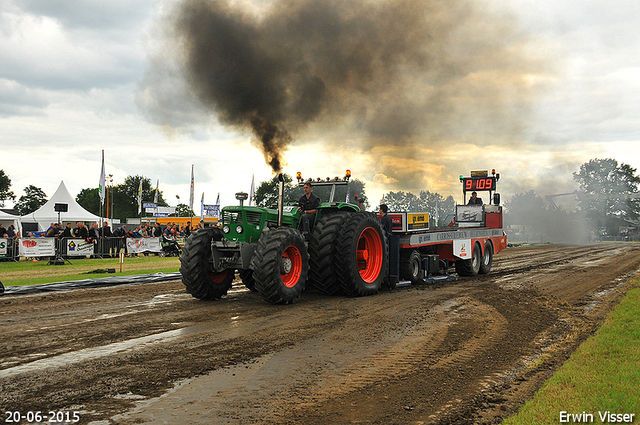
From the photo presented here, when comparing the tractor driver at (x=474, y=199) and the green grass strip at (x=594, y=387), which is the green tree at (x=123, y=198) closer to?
the tractor driver at (x=474, y=199)

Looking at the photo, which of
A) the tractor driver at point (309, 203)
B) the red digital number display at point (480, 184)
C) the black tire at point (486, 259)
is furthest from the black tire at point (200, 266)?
the red digital number display at point (480, 184)

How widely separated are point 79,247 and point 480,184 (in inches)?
670

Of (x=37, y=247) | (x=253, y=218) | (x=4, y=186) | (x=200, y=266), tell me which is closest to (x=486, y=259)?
(x=253, y=218)

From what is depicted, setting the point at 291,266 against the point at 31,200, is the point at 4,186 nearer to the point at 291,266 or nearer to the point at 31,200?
the point at 31,200

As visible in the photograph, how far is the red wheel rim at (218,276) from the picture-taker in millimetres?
9562

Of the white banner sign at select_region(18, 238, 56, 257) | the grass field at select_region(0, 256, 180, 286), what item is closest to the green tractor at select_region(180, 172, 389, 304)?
the grass field at select_region(0, 256, 180, 286)

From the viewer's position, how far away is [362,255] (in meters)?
11.0

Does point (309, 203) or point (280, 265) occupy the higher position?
point (309, 203)

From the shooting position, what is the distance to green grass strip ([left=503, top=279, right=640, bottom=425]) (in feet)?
12.3

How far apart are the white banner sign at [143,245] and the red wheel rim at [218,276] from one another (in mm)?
15105

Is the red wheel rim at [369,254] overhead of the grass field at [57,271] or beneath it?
overhead

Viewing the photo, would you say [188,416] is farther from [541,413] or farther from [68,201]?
[68,201]

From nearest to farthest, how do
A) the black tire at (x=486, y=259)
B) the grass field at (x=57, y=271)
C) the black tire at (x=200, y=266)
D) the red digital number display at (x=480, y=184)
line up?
the black tire at (x=200, y=266) → the grass field at (x=57, y=271) → the black tire at (x=486, y=259) → the red digital number display at (x=480, y=184)

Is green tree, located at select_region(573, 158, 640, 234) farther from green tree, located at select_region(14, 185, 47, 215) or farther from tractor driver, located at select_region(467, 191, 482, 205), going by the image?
green tree, located at select_region(14, 185, 47, 215)
